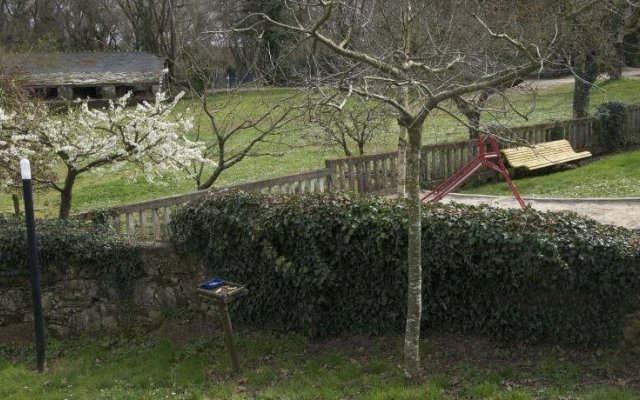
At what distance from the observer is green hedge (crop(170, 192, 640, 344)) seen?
6363 mm

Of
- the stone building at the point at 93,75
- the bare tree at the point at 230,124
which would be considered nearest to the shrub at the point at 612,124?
the bare tree at the point at 230,124

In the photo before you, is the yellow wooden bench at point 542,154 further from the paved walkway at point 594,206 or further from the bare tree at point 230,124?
the bare tree at point 230,124

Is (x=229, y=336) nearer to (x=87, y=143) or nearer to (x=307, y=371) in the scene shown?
(x=307, y=371)

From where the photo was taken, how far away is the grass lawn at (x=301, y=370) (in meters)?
6.03

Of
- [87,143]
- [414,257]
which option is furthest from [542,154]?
[414,257]

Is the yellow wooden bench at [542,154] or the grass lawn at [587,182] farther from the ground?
the yellow wooden bench at [542,154]

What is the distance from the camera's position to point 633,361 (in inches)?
245

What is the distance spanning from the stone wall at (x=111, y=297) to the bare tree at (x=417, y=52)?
3033 mm

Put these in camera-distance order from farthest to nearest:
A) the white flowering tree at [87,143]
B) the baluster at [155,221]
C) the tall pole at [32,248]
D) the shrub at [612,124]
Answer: the shrub at [612,124]
the white flowering tree at [87,143]
the baluster at [155,221]
the tall pole at [32,248]

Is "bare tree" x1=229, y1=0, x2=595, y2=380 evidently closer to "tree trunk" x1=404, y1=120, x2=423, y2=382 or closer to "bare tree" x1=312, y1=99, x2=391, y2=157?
"tree trunk" x1=404, y1=120, x2=423, y2=382

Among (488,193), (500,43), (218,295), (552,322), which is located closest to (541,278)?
(552,322)

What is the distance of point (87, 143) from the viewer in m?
10.4

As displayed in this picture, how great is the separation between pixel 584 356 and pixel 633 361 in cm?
42

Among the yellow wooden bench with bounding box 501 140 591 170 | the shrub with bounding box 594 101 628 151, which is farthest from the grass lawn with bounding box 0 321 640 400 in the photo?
the shrub with bounding box 594 101 628 151
